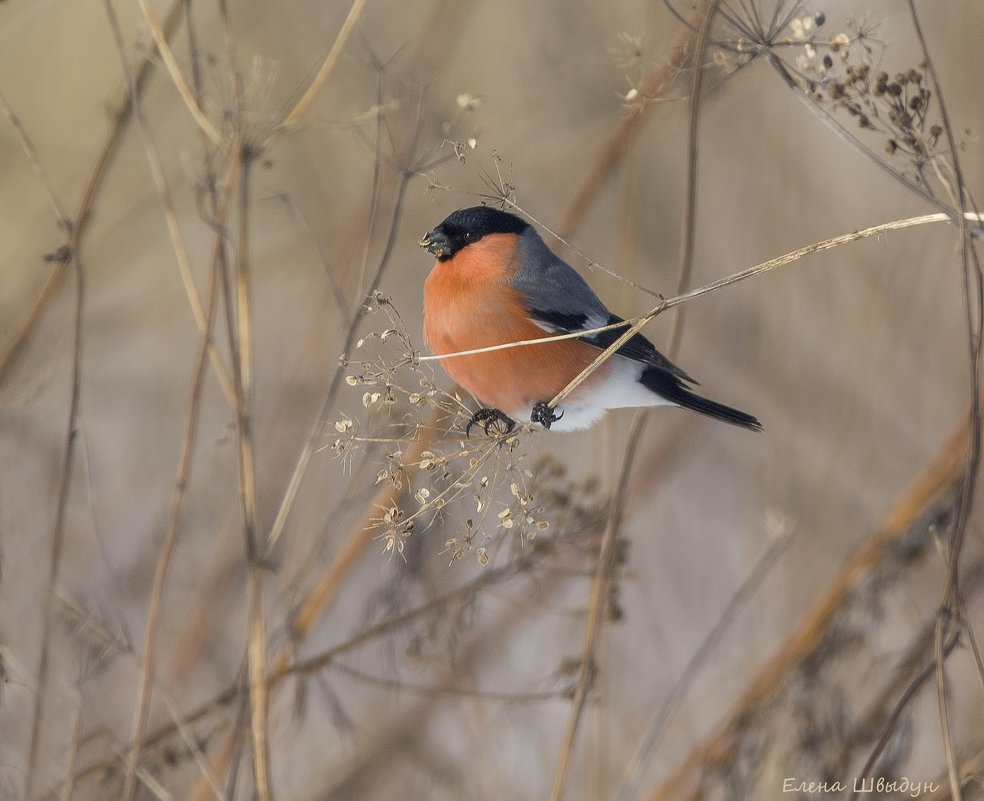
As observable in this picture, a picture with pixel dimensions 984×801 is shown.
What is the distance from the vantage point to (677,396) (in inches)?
115

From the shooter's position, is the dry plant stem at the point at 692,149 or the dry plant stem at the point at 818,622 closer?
the dry plant stem at the point at 692,149

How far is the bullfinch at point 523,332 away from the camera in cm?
270

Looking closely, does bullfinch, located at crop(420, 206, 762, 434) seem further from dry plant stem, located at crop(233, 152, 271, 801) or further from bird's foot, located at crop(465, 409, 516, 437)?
dry plant stem, located at crop(233, 152, 271, 801)

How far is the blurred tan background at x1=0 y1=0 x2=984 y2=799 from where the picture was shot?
8.31ft

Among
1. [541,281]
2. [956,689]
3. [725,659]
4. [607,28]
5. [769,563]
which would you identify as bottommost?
[956,689]

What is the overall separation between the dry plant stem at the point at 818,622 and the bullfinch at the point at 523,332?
0.47 m

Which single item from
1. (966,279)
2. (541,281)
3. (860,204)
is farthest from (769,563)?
(860,204)

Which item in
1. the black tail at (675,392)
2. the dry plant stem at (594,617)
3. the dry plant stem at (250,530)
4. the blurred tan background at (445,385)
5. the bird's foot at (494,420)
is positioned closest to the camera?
the dry plant stem at (250,530)

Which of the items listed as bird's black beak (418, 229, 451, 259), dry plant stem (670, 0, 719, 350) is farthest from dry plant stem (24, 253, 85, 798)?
dry plant stem (670, 0, 719, 350)

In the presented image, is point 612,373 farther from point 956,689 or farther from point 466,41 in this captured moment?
point 466,41

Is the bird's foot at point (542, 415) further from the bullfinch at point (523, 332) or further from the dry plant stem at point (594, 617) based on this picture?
the dry plant stem at point (594, 617)

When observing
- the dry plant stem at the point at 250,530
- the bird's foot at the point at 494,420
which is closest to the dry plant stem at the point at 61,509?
the dry plant stem at the point at 250,530

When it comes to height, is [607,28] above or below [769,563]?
above

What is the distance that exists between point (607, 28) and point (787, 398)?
1.77 m
